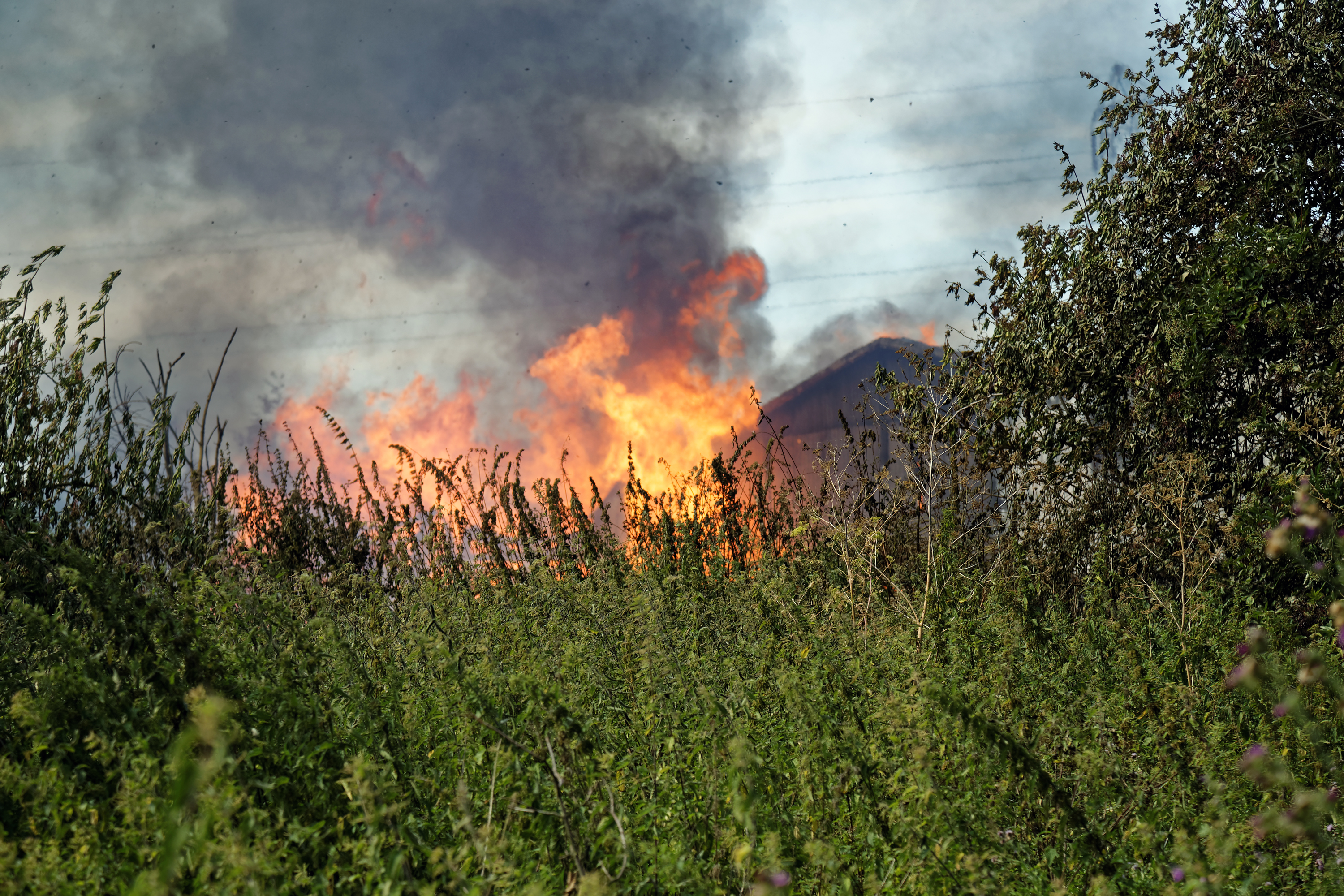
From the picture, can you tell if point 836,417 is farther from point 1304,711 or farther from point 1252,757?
point 1252,757

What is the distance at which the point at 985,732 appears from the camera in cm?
236

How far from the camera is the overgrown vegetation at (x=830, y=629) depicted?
7.47 feet

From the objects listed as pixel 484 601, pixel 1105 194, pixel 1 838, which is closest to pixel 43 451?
pixel 484 601

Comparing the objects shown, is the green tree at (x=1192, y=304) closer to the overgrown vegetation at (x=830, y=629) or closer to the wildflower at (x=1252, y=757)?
the overgrown vegetation at (x=830, y=629)

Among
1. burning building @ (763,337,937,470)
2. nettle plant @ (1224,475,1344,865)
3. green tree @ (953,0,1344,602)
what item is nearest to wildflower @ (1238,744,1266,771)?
nettle plant @ (1224,475,1344,865)

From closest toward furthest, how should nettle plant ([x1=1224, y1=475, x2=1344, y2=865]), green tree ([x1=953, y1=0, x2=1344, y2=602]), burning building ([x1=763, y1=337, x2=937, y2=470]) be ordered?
nettle plant ([x1=1224, y1=475, x2=1344, y2=865]), green tree ([x1=953, y1=0, x2=1344, y2=602]), burning building ([x1=763, y1=337, x2=937, y2=470])

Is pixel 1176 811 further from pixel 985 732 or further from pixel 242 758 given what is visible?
pixel 242 758

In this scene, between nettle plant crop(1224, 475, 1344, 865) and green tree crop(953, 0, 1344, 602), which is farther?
green tree crop(953, 0, 1344, 602)

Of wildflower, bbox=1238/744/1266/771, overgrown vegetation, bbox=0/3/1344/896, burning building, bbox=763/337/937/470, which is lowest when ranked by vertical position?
wildflower, bbox=1238/744/1266/771

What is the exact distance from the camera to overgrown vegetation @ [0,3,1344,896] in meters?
2.28

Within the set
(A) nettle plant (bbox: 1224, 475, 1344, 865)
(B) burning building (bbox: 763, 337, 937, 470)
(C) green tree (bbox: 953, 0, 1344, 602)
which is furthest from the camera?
(B) burning building (bbox: 763, 337, 937, 470)

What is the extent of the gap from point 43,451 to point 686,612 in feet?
13.4

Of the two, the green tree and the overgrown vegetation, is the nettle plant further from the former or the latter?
the green tree

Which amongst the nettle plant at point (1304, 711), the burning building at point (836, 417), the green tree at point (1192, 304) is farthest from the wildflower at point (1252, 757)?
the burning building at point (836, 417)
